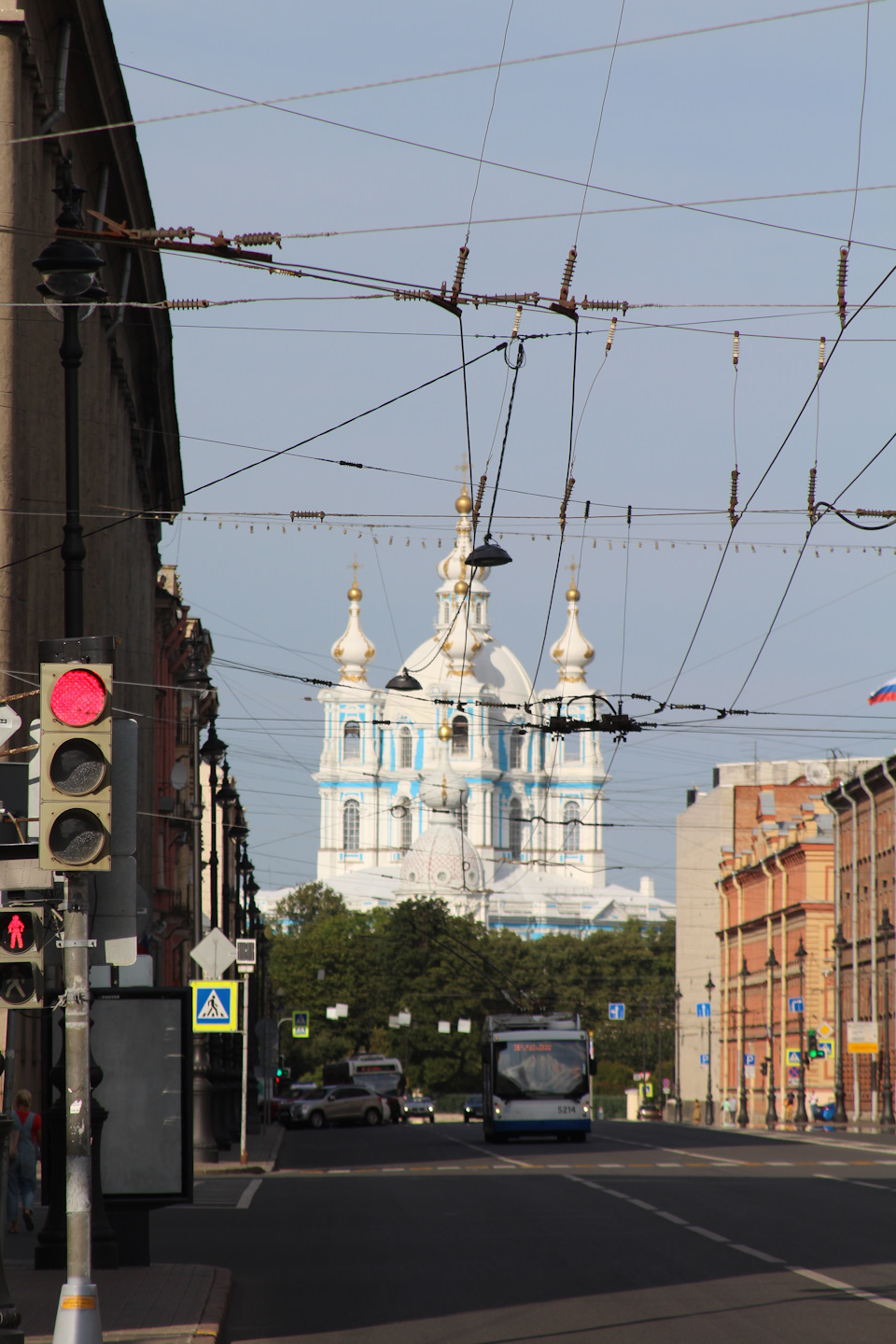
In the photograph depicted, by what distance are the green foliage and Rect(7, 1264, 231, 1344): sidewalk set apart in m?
90.3

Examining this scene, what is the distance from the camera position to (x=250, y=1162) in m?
36.7

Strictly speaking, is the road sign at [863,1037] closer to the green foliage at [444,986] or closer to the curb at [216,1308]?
the curb at [216,1308]

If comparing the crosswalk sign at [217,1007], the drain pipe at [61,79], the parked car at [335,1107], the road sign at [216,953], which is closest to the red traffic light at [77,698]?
the drain pipe at [61,79]

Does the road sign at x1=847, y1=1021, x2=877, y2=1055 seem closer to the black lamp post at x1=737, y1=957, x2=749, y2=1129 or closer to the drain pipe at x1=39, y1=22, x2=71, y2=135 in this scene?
the black lamp post at x1=737, y1=957, x2=749, y2=1129

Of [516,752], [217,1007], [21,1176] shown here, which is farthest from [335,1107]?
[516,752]

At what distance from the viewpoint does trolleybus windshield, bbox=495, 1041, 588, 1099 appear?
4903 centimetres

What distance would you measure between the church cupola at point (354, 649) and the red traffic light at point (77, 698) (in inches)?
6781

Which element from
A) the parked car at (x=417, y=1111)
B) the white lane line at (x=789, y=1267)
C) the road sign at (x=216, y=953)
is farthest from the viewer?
the parked car at (x=417, y=1111)

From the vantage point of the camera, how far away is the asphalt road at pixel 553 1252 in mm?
12258

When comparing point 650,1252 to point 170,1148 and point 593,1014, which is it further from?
point 593,1014

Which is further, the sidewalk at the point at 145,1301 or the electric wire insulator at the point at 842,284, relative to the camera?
the electric wire insulator at the point at 842,284

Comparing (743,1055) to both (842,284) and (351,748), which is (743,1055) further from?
(351,748)

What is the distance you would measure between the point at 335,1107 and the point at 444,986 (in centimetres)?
4272

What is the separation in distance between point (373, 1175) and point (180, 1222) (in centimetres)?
1016
